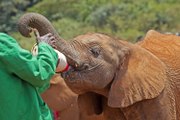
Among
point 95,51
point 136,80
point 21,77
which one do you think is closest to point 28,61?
point 21,77

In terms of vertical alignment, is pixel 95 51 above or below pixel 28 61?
below

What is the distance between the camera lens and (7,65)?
268cm

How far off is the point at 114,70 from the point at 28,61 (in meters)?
1.40

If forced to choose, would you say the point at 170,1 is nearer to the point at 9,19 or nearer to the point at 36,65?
the point at 9,19

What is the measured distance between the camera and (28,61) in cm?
268

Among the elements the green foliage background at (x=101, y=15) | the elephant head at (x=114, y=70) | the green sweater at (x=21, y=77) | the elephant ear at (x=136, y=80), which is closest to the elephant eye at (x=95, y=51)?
the elephant head at (x=114, y=70)

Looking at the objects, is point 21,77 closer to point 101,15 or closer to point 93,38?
point 93,38

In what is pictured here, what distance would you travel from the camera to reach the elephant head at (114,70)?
3.89 meters

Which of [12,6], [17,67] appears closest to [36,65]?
[17,67]

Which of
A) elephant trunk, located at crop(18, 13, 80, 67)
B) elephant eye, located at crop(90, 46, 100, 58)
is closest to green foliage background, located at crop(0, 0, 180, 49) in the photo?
elephant eye, located at crop(90, 46, 100, 58)

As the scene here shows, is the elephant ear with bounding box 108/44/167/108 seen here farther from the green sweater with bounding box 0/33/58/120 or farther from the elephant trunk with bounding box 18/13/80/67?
the green sweater with bounding box 0/33/58/120

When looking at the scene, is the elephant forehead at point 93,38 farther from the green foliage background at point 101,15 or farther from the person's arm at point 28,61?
the green foliage background at point 101,15

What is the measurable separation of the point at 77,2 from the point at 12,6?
288cm

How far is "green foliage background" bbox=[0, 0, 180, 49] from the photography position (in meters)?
22.7
